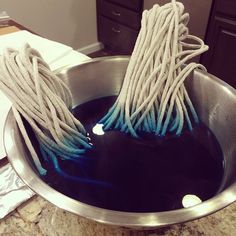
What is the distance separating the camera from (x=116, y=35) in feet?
6.33

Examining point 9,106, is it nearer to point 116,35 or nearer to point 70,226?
point 70,226

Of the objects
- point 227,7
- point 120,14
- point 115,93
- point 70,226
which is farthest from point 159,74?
point 120,14

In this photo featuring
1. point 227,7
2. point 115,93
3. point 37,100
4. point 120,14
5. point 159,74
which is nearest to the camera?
point 37,100

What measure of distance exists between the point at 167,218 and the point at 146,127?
0.91 feet

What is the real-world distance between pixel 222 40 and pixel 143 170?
107 centimetres

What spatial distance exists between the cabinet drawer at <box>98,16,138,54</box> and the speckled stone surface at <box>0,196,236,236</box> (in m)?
1.53

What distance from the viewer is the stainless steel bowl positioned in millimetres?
264

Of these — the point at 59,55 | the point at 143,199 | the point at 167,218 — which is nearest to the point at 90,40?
the point at 59,55

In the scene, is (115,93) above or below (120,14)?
above

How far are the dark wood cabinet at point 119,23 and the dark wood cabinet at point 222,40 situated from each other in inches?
19.5

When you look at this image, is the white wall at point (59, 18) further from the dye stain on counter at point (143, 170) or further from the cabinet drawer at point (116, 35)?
the dye stain on counter at point (143, 170)

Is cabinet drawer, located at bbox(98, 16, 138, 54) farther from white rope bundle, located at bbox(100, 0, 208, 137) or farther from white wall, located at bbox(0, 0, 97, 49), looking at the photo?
white rope bundle, located at bbox(100, 0, 208, 137)

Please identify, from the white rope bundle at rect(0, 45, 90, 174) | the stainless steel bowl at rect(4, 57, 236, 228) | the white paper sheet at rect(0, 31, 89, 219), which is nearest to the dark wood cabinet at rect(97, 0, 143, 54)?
the white paper sheet at rect(0, 31, 89, 219)

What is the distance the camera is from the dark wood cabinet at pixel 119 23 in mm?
1687
